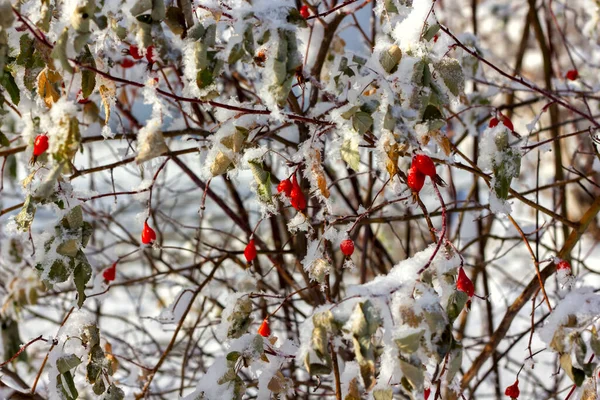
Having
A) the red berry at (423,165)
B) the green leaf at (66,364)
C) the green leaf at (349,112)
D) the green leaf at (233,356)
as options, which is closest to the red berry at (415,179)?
the red berry at (423,165)

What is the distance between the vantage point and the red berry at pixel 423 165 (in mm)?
932

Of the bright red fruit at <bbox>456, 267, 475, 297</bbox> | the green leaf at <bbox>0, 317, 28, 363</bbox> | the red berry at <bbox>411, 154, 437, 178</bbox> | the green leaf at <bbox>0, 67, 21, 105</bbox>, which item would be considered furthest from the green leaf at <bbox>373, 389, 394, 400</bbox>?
the green leaf at <bbox>0, 317, 28, 363</bbox>

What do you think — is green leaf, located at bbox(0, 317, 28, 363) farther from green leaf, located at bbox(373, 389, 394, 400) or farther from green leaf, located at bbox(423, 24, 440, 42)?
green leaf, located at bbox(423, 24, 440, 42)

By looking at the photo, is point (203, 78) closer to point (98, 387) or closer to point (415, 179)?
point (415, 179)

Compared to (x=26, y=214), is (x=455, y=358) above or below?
below

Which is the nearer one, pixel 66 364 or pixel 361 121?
pixel 361 121

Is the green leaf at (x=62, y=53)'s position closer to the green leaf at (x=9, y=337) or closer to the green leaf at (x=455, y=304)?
the green leaf at (x=455, y=304)

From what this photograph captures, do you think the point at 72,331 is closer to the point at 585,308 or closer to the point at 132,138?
the point at 132,138

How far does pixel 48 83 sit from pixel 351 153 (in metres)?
0.48

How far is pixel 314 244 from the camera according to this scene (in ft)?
3.81

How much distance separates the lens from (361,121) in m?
0.91

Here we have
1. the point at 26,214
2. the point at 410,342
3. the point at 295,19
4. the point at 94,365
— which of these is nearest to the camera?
the point at 410,342

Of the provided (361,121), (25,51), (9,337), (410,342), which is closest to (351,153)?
(361,121)

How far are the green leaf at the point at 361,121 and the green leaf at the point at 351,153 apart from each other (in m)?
0.03
